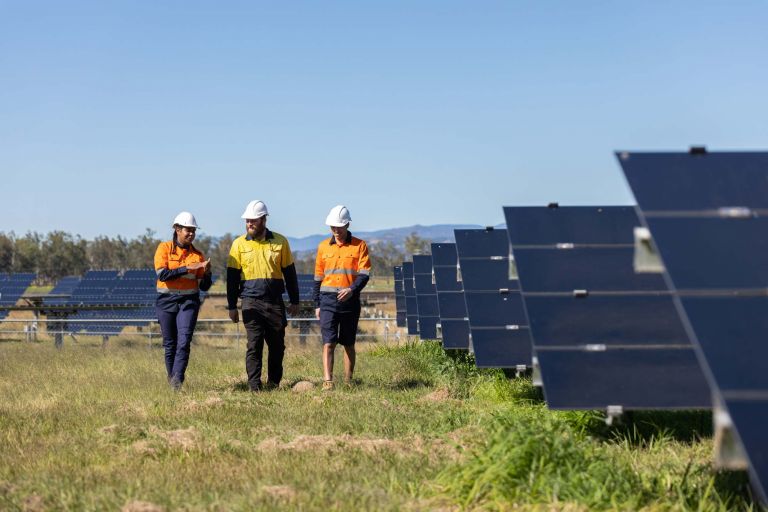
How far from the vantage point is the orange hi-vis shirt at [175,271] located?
40.3 ft

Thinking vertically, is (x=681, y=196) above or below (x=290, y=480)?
above

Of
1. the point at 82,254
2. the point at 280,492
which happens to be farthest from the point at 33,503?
the point at 82,254

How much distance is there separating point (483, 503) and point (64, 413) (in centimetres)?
553

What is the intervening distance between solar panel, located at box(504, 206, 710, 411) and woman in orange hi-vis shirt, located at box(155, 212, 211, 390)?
4213 mm

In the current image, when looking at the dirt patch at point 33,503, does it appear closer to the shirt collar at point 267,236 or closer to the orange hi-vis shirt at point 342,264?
the shirt collar at point 267,236

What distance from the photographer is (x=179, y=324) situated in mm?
12344

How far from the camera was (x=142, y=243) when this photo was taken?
10681cm

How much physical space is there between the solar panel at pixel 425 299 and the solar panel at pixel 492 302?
3.74 meters

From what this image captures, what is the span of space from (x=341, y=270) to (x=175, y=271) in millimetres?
1860

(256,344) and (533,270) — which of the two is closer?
(533,270)

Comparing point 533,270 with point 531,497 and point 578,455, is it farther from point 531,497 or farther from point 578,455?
point 531,497

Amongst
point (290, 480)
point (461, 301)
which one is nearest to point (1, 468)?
point (290, 480)

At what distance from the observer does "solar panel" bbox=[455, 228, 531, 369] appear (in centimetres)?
1160

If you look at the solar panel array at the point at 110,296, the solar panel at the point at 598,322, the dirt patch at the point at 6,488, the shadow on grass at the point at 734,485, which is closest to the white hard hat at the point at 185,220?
the solar panel at the point at 598,322
